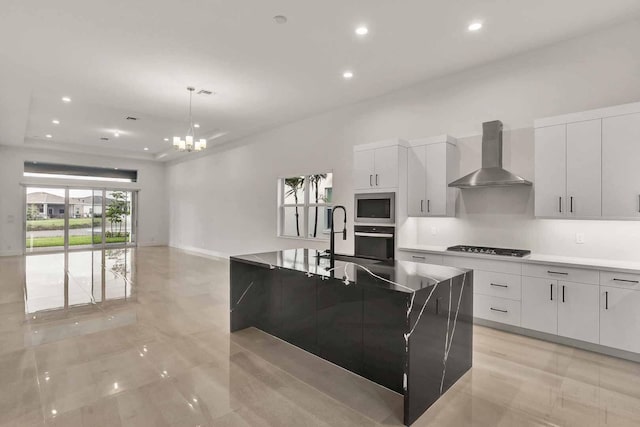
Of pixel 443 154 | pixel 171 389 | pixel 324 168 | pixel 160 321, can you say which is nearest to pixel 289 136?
pixel 324 168

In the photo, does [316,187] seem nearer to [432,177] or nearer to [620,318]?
[432,177]

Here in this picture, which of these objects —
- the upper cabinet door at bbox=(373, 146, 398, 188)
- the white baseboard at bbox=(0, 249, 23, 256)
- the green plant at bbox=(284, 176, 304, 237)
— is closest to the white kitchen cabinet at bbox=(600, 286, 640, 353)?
the upper cabinet door at bbox=(373, 146, 398, 188)

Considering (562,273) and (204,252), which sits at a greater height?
(562,273)

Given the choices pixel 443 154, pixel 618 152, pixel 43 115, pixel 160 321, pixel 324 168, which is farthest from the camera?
pixel 43 115

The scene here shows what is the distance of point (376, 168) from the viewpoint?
4.87 m

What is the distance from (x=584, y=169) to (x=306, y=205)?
15.5ft

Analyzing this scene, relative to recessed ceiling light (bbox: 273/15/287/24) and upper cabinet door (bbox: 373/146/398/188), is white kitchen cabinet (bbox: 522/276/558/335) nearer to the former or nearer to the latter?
upper cabinet door (bbox: 373/146/398/188)

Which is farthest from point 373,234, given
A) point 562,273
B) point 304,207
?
point 304,207

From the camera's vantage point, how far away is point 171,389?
257cm

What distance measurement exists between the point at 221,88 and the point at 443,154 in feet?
11.8

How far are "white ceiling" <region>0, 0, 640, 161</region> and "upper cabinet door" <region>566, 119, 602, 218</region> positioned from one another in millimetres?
1139

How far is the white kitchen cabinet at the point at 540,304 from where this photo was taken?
3436 mm

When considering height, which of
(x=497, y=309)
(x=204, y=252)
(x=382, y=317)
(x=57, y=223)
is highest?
(x=57, y=223)

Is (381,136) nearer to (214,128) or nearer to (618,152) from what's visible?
(618,152)
